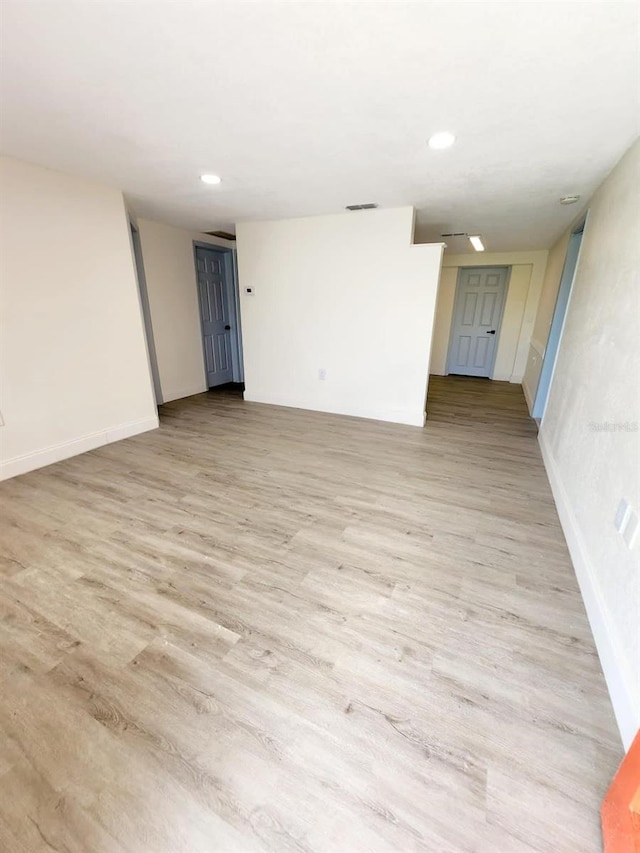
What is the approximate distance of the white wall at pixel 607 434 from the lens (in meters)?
1.35

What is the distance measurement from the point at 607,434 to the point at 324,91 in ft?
7.48

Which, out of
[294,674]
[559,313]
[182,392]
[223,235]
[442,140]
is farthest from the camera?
[223,235]

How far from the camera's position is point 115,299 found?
3447 millimetres

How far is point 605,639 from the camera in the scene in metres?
1.45

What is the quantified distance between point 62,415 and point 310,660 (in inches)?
122

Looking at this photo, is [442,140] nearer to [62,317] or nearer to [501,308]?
[62,317]

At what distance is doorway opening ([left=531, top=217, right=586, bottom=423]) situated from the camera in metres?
3.80

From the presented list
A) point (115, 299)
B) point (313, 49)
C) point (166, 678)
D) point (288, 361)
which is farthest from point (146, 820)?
point (288, 361)

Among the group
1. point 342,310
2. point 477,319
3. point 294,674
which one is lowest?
point 294,674

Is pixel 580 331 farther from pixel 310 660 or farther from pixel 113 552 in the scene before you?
pixel 113 552

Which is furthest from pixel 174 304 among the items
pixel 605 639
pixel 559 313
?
pixel 605 639

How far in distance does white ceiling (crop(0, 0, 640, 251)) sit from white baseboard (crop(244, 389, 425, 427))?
234 centimetres

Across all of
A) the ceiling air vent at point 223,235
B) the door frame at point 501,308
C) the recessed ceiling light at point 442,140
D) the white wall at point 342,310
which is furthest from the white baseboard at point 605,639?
the ceiling air vent at point 223,235

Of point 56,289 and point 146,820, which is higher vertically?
point 56,289
